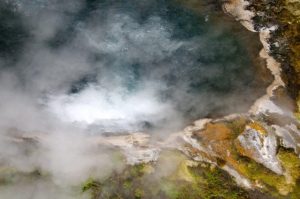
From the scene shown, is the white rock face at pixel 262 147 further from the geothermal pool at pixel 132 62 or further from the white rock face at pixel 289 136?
the geothermal pool at pixel 132 62

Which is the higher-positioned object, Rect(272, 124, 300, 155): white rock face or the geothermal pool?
the geothermal pool

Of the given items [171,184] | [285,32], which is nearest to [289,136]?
[171,184]

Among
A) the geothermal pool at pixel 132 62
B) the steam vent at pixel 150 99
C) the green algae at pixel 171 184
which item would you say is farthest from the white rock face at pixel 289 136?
the green algae at pixel 171 184

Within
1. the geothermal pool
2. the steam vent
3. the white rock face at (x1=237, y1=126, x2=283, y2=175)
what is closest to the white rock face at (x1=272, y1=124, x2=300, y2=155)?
the steam vent

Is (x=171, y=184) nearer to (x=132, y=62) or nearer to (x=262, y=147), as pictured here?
(x=262, y=147)

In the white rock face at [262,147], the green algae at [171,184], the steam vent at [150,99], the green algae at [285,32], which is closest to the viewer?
the green algae at [171,184]

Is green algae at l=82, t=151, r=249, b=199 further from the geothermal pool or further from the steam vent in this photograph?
the geothermal pool

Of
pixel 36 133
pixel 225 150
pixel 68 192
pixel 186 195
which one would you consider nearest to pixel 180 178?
pixel 186 195
